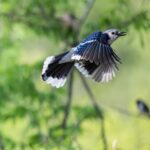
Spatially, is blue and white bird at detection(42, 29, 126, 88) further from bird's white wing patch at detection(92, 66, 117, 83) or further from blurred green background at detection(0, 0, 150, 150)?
blurred green background at detection(0, 0, 150, 150)

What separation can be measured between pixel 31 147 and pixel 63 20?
Answer: 128cm

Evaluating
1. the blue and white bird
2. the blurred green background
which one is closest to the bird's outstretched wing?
the blue and white bird

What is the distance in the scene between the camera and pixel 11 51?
Result: 947cm

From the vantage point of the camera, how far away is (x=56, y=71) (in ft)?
16.1

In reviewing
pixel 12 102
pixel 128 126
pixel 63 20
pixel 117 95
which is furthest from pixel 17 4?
pixel 117 95

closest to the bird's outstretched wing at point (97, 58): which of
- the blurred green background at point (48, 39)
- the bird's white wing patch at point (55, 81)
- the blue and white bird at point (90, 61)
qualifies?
the blue and white bird at point (90, 61)

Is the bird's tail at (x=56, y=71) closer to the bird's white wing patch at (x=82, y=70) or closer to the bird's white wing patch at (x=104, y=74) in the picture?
the bird's white wing patch at (x=82, y=70)

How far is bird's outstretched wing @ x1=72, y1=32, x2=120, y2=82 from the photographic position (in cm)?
454

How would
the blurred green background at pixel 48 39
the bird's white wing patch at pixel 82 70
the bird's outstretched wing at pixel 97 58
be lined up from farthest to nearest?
the blurred green background at pixel 48 39, the bird's white wing patch at pixel 82 70, the bird's outstretched wing at pixel 97 58

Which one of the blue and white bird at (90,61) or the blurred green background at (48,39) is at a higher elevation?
the blurred green background at (48,39)

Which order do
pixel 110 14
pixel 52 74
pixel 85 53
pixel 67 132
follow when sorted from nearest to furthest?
pixel 85 53
pixel 52 74
pixel 67 132
pixel 110 14

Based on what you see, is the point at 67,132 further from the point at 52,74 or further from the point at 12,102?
the point at 52,74

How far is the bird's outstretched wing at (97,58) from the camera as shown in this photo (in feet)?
14.9

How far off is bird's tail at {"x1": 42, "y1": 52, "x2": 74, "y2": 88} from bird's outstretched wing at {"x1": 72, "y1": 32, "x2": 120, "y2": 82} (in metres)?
0.09
